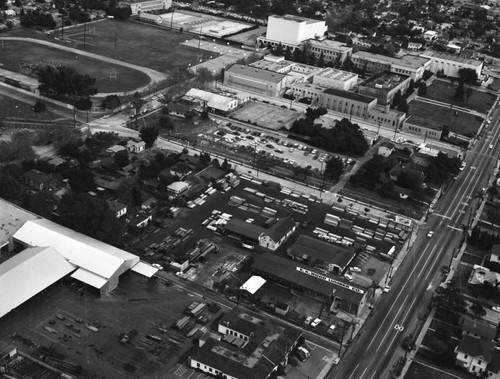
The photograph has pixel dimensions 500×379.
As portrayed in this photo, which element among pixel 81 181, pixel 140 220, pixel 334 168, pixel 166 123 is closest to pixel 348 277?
pixel 334 168

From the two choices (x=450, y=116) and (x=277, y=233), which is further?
(x=450, y=116)

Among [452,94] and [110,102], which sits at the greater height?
[452,94]

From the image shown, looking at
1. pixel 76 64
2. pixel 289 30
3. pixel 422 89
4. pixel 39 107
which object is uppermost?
pixel 289 30

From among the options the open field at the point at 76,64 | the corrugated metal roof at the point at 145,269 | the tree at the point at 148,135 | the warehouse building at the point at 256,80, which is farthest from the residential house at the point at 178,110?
the corrugated metal roof at the point at 145,269

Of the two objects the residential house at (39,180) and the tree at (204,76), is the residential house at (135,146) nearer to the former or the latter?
the residential house at (39,180)

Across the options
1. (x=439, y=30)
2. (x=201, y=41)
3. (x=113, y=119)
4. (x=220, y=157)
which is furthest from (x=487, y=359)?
(x=439, y=30)

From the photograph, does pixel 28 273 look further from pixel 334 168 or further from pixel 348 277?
pixel 334 168

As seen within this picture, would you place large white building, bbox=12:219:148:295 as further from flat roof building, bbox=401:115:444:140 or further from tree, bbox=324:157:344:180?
flat roof building, bbox=401:115:444:140
